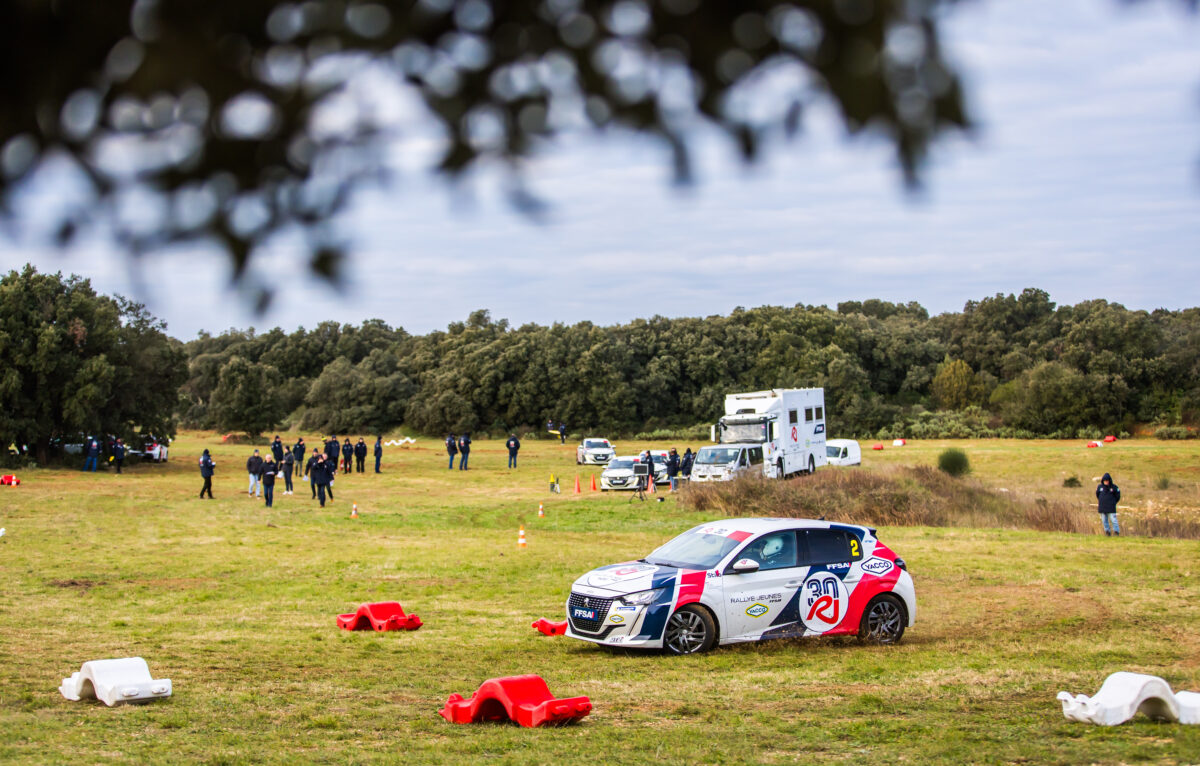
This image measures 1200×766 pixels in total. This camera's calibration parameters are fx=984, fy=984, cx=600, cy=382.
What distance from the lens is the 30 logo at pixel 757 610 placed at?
39.0 ft

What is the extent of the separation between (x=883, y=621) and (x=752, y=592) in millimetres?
1889

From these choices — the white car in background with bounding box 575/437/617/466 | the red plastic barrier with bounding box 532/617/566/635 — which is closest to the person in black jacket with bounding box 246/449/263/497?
the red plastic barrier with bounding box 532/617/566/635

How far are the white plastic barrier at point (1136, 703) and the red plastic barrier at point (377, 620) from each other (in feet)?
28.2

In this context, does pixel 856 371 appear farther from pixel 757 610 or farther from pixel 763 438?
pixel 757 610

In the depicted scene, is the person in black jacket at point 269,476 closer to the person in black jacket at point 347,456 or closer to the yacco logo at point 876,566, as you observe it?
the person in black jacket at point 347,456

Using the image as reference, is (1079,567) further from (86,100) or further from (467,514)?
(86,100)

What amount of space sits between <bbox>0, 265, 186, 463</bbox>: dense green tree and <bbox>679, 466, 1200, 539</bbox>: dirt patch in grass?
72.8 feet

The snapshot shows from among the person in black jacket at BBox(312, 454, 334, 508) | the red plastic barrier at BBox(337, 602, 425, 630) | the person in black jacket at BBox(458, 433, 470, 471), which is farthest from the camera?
the person in black jacket at BBox(458, 433, 470, 471)

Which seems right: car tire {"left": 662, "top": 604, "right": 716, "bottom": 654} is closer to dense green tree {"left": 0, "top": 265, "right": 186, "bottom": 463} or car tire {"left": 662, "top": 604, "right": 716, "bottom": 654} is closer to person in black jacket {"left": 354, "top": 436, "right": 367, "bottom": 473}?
dense green tree {"left": 0, "top": 265, "right": 186, "bottom": 463}

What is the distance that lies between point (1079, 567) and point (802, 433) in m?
19.6

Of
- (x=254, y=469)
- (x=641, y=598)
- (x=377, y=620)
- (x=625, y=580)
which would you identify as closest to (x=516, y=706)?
(x=641, y=598)

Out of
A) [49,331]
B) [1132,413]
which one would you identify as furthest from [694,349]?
[49,331]

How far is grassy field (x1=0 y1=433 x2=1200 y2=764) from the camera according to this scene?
7875 millimetres

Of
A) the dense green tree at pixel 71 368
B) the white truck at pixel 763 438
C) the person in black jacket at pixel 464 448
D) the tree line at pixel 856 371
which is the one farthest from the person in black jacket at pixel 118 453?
the white truck at pixel 763 438
